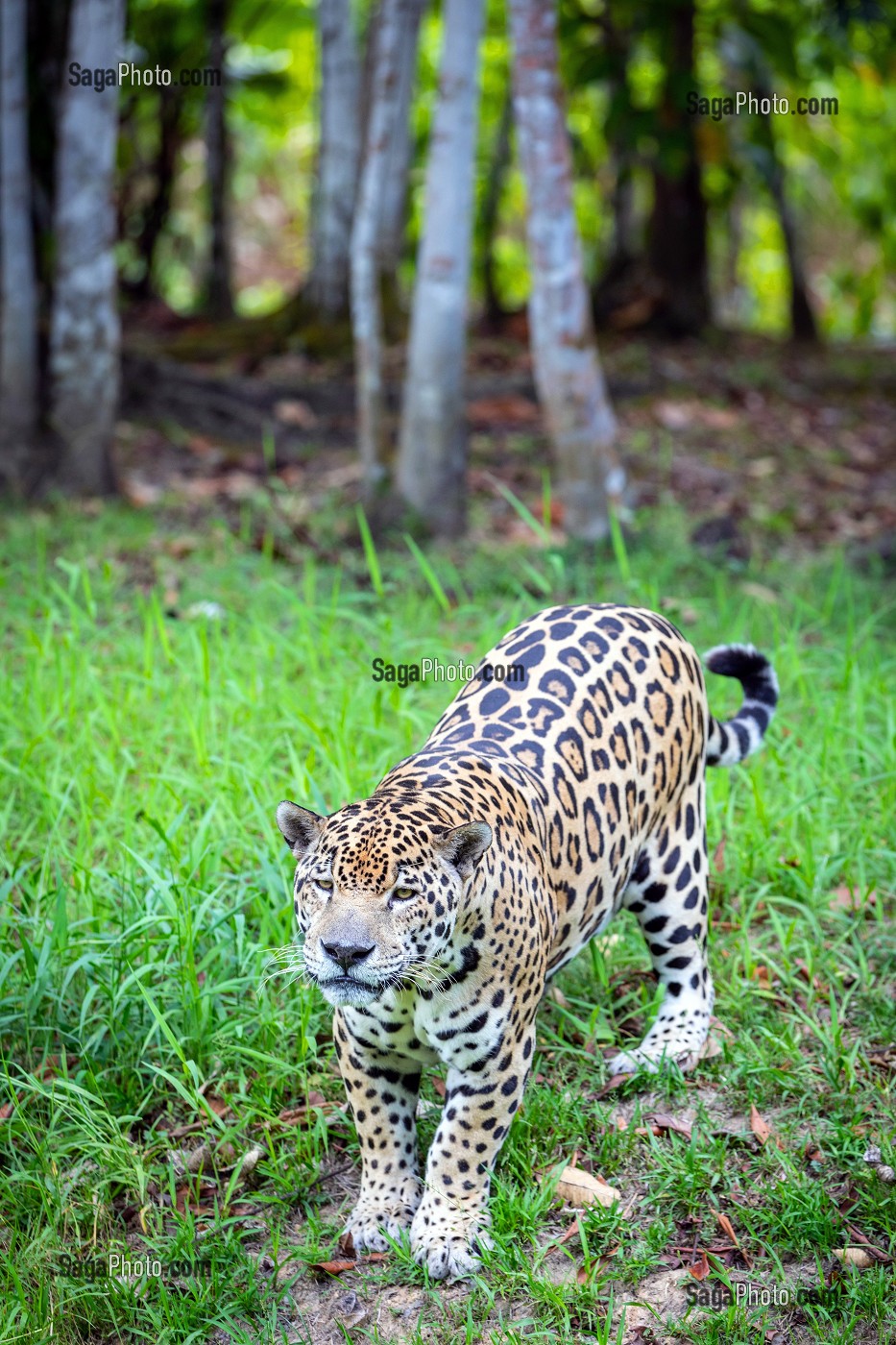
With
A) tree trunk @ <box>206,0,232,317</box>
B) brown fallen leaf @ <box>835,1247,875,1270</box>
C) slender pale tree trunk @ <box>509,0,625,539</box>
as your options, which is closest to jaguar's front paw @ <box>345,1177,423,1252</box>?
brown fallen leaf @ <box>835,1247,875,1270</box>

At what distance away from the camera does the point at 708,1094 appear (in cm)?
417

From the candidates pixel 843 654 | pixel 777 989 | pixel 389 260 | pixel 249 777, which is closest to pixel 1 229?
pixel 389 260

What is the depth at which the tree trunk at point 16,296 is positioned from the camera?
26.4 ft

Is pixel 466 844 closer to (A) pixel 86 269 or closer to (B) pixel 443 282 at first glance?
(B) pixel 443 282

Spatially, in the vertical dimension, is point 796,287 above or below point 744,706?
above

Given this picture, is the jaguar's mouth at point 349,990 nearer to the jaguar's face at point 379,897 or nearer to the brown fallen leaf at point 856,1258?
the jaguar's face at point 379,897

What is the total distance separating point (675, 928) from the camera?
4.18 metres

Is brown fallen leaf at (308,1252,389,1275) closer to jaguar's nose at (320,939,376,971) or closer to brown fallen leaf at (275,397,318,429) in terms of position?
jaguar's nose at (320,939,376,971)

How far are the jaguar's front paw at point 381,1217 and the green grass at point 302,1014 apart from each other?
7 centimetres

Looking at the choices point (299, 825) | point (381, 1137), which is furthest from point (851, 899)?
Result: point (299, 825)

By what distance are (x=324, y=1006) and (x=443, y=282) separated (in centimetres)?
448

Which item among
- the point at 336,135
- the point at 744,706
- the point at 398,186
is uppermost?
the point at 336,135

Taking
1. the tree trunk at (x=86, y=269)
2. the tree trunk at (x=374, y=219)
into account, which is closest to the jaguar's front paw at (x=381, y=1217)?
the tree trunk at (x=374, y=219)

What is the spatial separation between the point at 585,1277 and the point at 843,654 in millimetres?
3333
